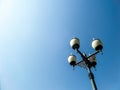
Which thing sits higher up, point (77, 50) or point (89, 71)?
point (77, 50)

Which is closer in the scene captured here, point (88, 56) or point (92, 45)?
point (88, 56)

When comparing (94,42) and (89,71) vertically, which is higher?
(94,42)

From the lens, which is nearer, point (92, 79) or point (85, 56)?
point (92, 79)

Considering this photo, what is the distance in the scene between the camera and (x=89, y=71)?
13.4 meters

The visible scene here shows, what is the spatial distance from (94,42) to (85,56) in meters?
0.79

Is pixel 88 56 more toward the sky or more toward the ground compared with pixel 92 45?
more toward the ground

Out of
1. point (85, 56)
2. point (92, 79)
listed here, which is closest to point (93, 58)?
point (85, 56)

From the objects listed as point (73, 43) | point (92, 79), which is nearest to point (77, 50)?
point (73, 43)

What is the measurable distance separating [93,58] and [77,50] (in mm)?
982

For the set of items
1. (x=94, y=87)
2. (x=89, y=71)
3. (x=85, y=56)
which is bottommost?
(x=94, y=87)

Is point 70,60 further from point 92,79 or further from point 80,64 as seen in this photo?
point 92,79

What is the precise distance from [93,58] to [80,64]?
711mm

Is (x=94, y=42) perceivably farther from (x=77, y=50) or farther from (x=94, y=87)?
(x=94, y=87)

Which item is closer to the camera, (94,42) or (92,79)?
(92,79)
